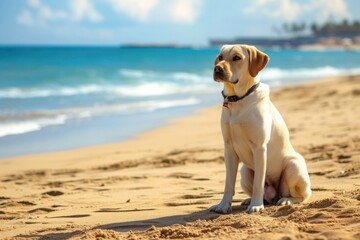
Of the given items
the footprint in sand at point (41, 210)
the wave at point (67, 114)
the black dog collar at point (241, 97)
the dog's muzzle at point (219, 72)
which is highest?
the wave at point (67, 114)

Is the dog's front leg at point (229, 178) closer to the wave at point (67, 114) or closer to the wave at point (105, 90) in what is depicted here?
the wave at point (67, 114)

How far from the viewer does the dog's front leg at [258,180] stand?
524 centimetres

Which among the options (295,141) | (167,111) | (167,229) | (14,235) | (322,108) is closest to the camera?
(167,229)

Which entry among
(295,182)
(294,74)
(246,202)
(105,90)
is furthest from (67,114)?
(294,74)

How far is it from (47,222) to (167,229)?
132 centimetres

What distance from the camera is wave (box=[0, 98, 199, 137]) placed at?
522 inches

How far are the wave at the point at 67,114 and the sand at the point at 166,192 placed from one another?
2.79m

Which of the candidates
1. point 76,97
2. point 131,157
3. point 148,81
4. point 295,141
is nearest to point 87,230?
point 131,157

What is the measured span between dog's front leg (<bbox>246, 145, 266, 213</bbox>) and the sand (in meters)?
0.13

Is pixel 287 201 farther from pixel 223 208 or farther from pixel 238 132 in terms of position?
pixel 238 132

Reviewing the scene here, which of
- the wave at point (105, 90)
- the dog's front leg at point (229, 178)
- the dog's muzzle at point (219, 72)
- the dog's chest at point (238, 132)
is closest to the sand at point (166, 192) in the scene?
the dog's front leg at point (229, 178)

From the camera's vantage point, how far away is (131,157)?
9.60 m

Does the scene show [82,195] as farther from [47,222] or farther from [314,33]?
[314,33]

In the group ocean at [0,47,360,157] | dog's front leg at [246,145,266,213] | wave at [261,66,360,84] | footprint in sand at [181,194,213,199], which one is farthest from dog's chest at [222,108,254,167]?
wave at [261,66,360,84]
